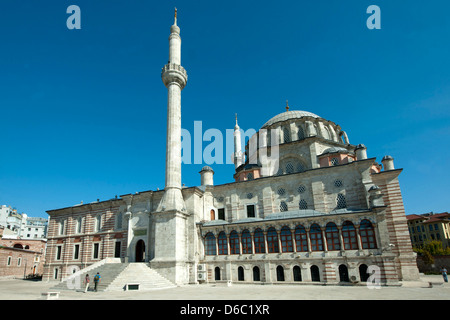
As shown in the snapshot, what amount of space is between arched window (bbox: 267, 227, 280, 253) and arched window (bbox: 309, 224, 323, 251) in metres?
2.81

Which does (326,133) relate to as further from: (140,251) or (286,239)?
(140,251)

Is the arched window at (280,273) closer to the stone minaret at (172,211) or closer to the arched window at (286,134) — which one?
the stone minaret at (172,211)

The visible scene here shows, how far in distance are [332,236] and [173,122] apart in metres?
17.1

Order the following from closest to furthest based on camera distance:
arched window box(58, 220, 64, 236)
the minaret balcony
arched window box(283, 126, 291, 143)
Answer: the minaret balcony < arched window box(283, 126, 291, 143) < arched window box(58, 220, 64, 236)

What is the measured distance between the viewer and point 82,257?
30375mm

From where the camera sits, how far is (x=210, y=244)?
25250 millimetres

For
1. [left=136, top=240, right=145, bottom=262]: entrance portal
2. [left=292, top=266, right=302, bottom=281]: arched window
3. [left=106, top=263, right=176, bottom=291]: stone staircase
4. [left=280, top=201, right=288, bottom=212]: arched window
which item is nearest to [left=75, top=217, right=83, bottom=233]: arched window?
[left=136, top=240, right=145, bottom=262]: entrance portal

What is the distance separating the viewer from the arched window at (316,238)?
2119 centimetres

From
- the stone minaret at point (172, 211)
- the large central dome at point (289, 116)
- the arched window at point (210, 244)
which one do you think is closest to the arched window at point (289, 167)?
the large central dome at point (289, 116)

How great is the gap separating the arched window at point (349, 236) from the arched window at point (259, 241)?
6.34 meters

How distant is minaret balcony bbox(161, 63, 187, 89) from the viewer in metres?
27.7

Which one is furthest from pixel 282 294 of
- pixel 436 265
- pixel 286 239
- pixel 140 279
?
pixel 436 265

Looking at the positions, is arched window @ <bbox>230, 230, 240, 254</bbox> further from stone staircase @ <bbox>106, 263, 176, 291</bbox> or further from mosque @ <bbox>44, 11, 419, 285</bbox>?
stone staircase @ <bbox>106, 263, 176, 291</bbox>
